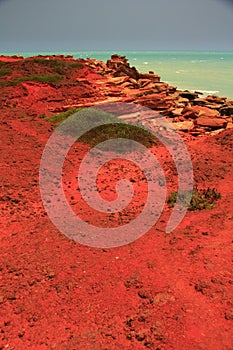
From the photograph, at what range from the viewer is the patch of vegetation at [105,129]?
1510 centimetres

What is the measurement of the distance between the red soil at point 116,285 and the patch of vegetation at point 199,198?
0.85ft

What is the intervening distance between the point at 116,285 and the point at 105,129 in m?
10.6

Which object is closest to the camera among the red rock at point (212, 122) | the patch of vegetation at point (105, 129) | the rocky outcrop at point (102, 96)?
the patch of vegetation at point (105, 129)

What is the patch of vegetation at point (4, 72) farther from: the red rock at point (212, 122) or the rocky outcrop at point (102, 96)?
the red rock at point (212, 122)

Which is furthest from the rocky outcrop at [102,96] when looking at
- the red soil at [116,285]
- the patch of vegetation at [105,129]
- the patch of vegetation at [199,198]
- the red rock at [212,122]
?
the red soil at [116,285]

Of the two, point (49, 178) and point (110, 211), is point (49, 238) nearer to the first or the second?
point (110, 211)

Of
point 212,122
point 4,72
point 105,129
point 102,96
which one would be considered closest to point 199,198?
point 105,129

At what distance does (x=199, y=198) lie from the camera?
9.76 m

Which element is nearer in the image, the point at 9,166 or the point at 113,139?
the point at 9,166

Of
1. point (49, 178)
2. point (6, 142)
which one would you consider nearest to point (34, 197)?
point (49, 178)

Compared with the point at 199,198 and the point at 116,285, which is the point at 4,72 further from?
the point at 116,285

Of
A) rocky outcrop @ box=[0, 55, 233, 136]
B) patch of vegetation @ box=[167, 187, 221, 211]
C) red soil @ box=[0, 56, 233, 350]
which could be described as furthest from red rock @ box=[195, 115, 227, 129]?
red soil @ box=[0, 56, 233, 350]

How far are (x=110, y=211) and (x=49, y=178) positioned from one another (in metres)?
3.22

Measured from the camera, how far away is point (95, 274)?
21.0 feet
